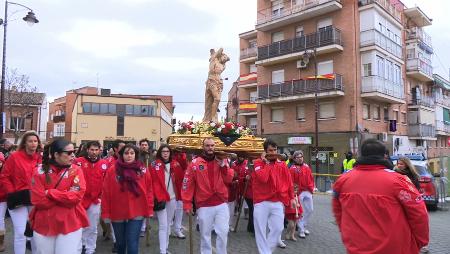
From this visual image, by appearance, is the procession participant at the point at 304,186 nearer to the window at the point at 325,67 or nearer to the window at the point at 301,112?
the window at the point at 325,67

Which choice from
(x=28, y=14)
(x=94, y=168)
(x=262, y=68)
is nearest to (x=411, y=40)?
(x=262, y=68)

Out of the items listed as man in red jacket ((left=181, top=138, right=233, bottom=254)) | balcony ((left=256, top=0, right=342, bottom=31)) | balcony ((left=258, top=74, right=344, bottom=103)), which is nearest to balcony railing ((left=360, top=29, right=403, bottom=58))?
balcony ((left=256, top=0, right=342, bottom=31))

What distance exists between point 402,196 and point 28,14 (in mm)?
17431

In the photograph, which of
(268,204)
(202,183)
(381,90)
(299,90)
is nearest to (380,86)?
(381,90)

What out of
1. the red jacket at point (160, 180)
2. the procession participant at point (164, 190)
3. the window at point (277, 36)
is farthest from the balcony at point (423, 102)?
the red jacket at point (160, 180)

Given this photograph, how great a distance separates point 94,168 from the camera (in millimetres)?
7863

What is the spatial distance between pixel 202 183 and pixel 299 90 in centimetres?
2806

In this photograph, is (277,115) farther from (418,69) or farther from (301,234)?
(301,234)

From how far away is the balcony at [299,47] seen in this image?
32031 mm

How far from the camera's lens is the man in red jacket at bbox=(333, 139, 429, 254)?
367 centimetres

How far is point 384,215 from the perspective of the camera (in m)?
3.71

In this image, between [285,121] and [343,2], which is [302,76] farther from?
[343,2]

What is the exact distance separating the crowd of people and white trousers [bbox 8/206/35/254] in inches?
0.5

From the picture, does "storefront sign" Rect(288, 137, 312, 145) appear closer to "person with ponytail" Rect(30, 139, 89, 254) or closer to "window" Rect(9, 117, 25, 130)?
"window" Rect(9, 117, 25, 130)
